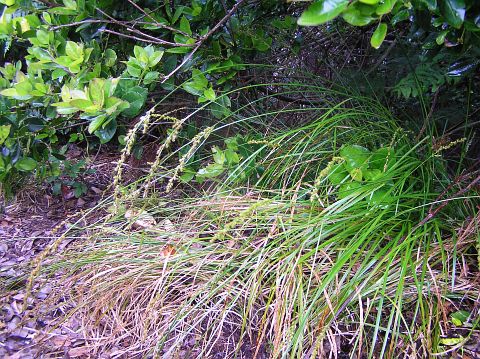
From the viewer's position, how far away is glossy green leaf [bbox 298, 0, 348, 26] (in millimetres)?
971

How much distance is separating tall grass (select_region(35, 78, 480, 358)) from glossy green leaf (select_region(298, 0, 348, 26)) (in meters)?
0.64

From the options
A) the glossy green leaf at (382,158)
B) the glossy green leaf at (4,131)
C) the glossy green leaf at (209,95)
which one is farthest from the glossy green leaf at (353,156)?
the glossy green leaf at (4,131)

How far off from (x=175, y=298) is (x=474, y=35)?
52.6 inches

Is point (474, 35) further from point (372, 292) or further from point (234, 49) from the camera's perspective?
point (234, 49)

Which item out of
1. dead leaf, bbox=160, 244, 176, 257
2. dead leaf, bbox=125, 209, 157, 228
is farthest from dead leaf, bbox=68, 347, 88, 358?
dead leaf, bbox=125, 209, 157, 228

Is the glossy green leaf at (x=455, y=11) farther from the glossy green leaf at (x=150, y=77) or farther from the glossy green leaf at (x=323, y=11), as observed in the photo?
the glossy green leaf at (x=150, y=77)

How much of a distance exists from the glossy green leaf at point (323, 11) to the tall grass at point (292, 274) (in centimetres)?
64

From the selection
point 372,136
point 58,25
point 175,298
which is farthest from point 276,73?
point 175,298

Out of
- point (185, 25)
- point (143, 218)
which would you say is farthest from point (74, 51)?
point (143, 218)

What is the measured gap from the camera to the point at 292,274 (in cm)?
162

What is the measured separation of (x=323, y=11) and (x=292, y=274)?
2.98 ft

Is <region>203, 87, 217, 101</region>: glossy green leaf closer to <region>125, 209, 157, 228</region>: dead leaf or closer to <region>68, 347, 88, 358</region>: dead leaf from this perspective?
<region>125, 209, 157, 228</region>: dead leaf

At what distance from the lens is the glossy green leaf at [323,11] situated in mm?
971

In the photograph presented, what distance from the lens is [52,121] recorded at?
221cm
